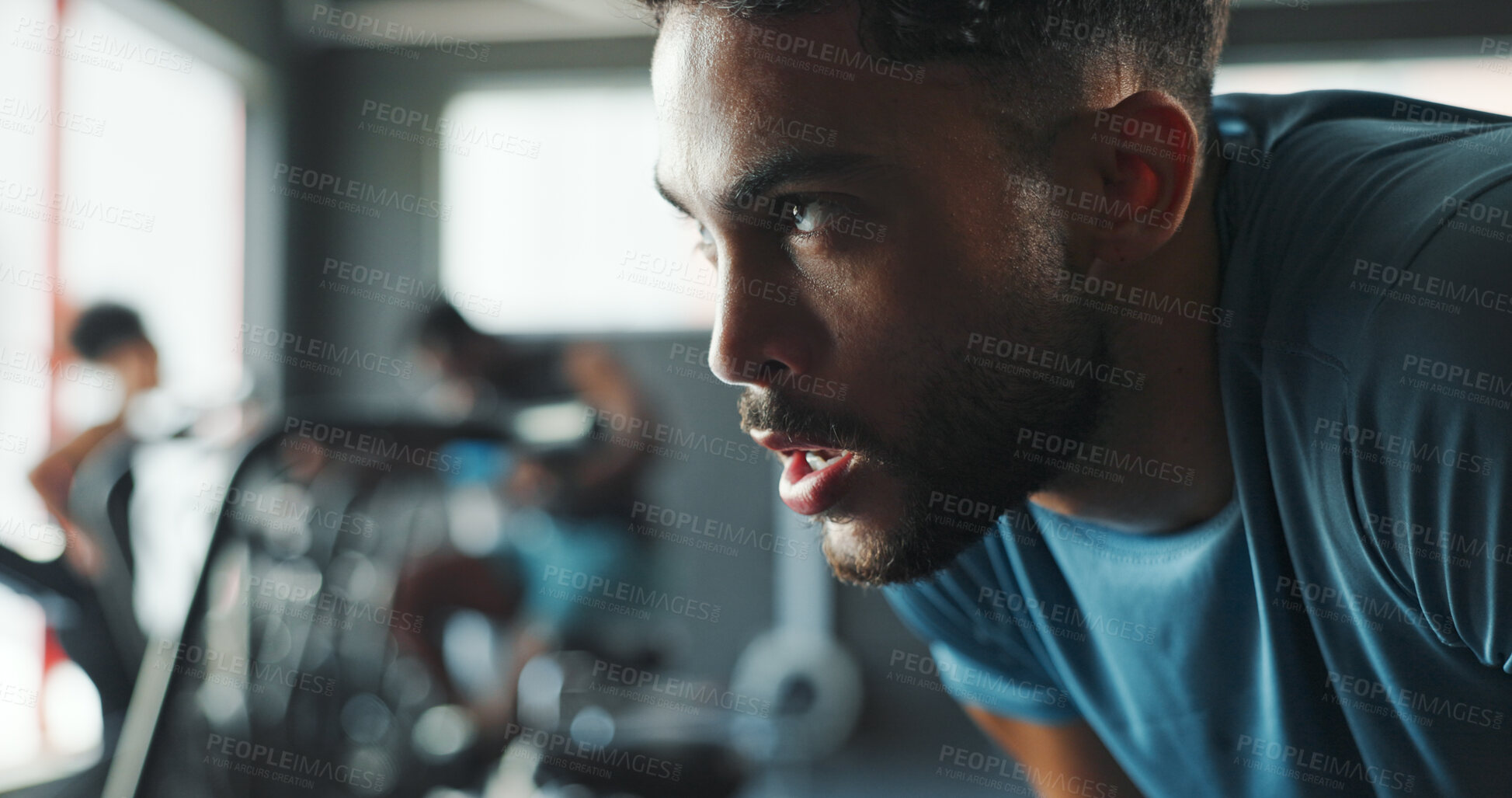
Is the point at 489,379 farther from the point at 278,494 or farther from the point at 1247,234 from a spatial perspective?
the point at 1247,234

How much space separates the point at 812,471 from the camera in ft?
2.83

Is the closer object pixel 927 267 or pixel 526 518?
pixel 927 267

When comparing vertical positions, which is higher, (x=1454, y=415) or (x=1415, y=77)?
(x=1454, y=415)

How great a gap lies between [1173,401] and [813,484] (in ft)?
1.01

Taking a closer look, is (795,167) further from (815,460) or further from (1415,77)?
(1415,77)

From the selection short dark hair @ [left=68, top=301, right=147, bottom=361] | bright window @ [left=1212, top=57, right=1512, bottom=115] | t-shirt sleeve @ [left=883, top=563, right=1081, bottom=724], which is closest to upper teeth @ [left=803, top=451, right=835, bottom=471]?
t-shirt sleeve @ [left=883, top=563, right=1081, bottom=724]

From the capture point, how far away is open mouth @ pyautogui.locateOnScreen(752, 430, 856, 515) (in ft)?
2.68

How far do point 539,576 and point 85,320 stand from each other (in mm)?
1438

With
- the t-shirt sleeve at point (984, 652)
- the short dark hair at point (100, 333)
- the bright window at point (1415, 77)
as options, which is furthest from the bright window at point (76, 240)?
the bright window at point (1415, 77)

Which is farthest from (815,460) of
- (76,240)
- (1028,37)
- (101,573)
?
(76,240)

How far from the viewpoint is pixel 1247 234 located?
0.79m

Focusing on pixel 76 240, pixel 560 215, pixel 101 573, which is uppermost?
pixel 101 573

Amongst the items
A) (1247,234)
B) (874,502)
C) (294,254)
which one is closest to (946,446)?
(874,502)

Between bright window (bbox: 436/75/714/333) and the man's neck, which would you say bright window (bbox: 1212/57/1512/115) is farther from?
the man's neck
